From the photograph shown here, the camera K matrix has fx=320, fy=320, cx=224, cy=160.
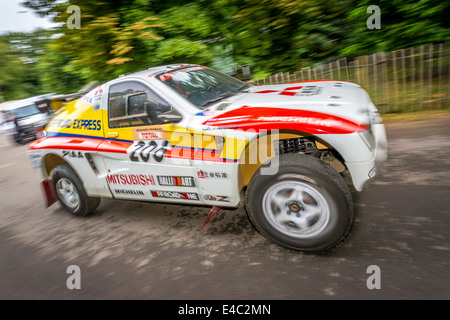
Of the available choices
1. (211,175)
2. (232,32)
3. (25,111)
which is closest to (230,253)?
(211,175)

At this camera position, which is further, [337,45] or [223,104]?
[337,45]

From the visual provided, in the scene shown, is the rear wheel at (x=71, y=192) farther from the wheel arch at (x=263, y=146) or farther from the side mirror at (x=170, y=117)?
the wheel arch at (x=263, y=146)

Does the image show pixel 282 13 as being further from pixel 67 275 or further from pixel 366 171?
pixel 67 275

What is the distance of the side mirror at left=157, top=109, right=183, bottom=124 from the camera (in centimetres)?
320

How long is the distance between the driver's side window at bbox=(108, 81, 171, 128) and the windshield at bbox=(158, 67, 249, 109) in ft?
0.78

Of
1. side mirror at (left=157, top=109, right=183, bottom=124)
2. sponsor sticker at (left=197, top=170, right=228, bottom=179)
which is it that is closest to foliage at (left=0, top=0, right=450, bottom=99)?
side mirror at (left=157, top=109, right=183, bottom=124)

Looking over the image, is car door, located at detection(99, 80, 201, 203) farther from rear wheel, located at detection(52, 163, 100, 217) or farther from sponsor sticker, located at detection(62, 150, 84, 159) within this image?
rear wheel, located at detection(52, 163, 100, 217)

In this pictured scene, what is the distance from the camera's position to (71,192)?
14.8ft

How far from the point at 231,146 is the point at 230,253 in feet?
3.49

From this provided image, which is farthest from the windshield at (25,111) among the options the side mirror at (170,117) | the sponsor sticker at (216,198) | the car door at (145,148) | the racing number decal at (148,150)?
the sponsor sticker at (216,198)

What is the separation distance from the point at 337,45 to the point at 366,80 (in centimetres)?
148
